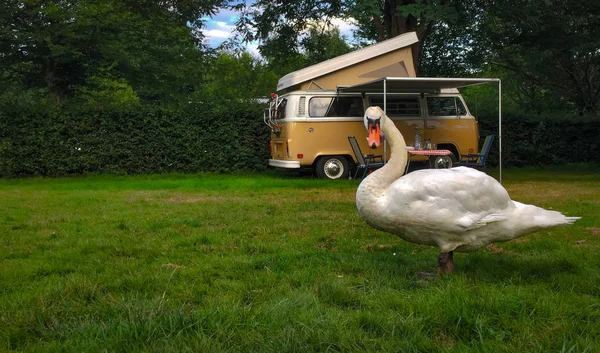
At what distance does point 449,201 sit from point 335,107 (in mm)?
10818

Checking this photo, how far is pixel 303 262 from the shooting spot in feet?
15.8

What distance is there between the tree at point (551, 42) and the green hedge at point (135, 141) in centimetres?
822

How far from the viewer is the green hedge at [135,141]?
16.0 metres

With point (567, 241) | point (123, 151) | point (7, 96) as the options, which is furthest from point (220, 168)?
point (567, 241)

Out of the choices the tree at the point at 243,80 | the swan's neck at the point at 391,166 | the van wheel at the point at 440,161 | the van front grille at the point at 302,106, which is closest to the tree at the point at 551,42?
the van wheel at the point at 440,161

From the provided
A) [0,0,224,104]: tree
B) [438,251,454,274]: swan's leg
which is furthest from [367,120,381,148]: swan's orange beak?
[0,0,224,104]: tree

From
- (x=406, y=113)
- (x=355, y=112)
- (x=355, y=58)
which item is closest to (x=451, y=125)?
(x=406, y=113)

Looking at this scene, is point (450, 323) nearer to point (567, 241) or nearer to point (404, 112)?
point (567, 241)

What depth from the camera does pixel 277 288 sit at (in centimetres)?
392

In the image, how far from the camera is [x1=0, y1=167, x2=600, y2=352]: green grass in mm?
2895

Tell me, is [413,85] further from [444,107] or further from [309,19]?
[309,19]

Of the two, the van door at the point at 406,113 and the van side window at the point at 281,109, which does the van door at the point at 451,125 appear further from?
the van side window at the point at 281,109

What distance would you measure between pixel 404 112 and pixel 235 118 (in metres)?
5.17

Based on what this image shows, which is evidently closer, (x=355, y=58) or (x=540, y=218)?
(x=540, y=218)
